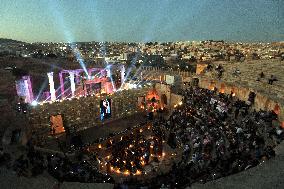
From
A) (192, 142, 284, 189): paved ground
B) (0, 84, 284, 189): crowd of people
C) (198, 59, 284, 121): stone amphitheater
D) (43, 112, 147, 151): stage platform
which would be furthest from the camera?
(43, 112, 147, 151): stage platform

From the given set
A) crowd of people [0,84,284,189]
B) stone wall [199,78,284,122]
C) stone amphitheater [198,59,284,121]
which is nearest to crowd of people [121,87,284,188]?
crowd of people [0,84,284,189]

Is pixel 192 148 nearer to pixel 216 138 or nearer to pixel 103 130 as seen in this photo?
pixel 216 138

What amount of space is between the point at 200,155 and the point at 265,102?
7497 mm

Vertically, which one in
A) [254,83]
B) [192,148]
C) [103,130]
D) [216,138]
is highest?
[254,83]

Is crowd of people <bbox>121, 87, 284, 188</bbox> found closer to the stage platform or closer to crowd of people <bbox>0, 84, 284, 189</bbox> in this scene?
crowd of people <bbox>0, 84, 284, 189</bbox>

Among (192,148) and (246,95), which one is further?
(246,95)

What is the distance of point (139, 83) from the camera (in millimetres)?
28828

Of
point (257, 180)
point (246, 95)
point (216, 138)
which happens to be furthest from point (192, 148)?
point (257, 180)

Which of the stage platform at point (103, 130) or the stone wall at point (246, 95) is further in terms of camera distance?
the stage platform at point (103, 130)

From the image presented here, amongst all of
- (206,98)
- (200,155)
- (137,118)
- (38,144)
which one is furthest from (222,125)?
(38,144)

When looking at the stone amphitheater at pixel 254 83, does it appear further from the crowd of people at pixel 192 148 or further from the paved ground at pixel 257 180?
the paved ground at pixel 257 180

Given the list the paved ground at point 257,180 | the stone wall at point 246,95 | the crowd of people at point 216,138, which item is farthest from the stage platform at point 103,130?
the paved ground at point 257,180

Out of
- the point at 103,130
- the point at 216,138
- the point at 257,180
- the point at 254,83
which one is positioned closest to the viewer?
the point at 257,180

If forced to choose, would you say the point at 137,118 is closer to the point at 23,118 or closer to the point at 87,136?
the point at 87,136
